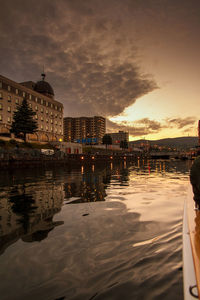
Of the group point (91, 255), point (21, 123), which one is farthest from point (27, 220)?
point (21, 123)

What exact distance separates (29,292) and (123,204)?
21.8 feet

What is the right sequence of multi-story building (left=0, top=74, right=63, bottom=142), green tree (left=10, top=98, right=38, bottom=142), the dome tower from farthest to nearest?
1. the dome tower
2. multi-story building (left=0, top=74, right=63, bottom=142)
3. green tree (left=10, top=98, right=38, bottom=142)

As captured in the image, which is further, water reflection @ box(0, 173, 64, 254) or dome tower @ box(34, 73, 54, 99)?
dome tower @ box(34, 73, 54, 99)

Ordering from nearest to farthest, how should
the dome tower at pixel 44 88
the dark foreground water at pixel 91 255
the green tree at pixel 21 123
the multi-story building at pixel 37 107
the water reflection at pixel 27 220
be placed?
the dark foreground water at pixel 91 255 < the water reflection at pixel 27 220 < the green tree at pixel 21 123 < the multi-story building at pixel 37 107 < the dome tower at pixel 44 88

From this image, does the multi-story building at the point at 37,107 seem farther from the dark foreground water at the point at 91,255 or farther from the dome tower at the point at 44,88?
the dark foreground water at the point at 91,255

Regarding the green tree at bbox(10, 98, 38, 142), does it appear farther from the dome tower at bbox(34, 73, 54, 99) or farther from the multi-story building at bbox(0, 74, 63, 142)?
the dome tower at bbox(34, 73, 54, 99)

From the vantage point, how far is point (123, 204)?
934 centimetres

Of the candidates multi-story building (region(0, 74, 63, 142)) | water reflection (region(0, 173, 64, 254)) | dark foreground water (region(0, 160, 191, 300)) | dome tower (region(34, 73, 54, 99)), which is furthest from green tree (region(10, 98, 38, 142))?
dark foreground water (region(0, 160, 191, 300))

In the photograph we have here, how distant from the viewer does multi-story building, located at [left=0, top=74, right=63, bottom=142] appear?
68.4 meters

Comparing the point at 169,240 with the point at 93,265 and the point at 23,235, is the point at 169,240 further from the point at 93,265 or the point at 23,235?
the point at 23,235

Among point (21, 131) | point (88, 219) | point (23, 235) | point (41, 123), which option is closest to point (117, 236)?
point (88, 219)

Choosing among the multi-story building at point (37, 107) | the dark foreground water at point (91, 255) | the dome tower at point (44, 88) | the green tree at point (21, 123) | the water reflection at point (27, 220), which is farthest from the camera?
the dome tower at point (44, 88)

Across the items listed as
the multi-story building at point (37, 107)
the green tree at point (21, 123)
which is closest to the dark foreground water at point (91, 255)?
the green tree at point (21, 123)

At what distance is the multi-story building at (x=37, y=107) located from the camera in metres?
68.4
